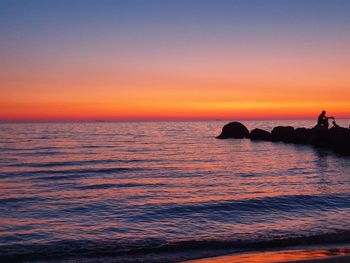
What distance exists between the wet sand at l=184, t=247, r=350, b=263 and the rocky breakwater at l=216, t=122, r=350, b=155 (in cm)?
2704

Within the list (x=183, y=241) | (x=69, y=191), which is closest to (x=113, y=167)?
(x=69, y=191)

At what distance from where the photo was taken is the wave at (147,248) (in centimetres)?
893

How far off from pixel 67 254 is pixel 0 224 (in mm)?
4214

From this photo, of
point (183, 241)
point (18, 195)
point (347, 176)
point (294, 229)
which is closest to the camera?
point (183, 241)

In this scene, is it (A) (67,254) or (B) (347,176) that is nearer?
(A) (67,254)

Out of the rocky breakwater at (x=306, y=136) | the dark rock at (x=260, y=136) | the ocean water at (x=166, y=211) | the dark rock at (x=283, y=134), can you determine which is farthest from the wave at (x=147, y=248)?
the dark rock at (x=260, y=136)

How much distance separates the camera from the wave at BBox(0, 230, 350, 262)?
893 centimetres

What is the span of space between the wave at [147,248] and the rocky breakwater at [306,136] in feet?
86.2

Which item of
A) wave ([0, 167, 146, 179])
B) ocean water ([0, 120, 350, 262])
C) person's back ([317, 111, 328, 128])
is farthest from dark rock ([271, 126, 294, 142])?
wave ([0, 167, 146, 179])

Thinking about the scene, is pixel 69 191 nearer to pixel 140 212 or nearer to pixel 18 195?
pixel 18 195

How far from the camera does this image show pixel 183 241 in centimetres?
1002

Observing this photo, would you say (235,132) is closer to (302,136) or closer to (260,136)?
(260,136)

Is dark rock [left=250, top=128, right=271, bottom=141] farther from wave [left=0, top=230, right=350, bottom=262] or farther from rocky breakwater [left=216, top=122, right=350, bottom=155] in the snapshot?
wave [left=0, top=230, right=350, bottom=262]

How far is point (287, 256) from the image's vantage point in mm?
8352
